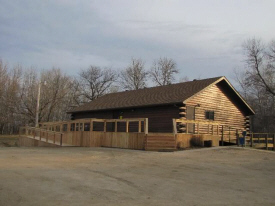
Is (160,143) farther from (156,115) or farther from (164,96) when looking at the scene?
(164,96)

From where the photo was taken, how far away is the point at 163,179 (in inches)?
332

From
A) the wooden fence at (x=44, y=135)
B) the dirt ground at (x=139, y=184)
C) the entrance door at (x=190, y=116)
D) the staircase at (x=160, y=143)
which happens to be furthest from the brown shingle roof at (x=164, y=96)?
the dirt ground at (x=139, y=184)

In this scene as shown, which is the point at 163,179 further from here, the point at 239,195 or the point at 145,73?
the point at 145,73

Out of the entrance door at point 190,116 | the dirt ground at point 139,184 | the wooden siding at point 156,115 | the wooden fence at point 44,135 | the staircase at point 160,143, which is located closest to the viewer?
the dirt ground at point 139,184

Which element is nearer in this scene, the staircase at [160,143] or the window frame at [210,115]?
the staircase at [160,143]

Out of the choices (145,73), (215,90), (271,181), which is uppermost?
(145,73)

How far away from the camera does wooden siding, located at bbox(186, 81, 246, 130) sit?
73.1ft

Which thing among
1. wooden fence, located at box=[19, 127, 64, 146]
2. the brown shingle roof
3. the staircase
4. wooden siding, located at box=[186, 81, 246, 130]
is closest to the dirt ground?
the staircase

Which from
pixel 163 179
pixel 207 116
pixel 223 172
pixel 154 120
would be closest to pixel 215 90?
pixel 207 116

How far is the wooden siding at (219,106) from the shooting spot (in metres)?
22.3

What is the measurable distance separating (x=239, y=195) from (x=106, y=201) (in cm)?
311

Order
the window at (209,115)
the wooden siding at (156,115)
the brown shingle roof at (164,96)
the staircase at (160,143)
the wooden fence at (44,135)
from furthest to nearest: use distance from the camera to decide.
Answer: the window at (209,115) → the brown shingle roof at (164,96) → the wooden fence at (44,135) → the wooden siding at (156,115) → the staircase at (160,143)

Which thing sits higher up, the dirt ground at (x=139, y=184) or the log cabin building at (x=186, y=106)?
the log cabin building at (x=186, y=106)

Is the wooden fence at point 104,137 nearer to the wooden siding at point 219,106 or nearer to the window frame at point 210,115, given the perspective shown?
the wooden siding at point 219,106
